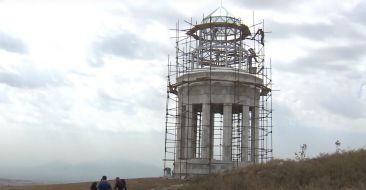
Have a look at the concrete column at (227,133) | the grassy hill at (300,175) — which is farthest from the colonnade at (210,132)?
the grassy hill at (300,175)

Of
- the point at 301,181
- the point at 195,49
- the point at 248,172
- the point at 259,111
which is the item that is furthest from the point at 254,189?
the point at 195,49

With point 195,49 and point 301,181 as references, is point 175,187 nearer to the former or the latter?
point 301,181

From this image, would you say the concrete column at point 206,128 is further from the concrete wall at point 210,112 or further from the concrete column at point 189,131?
the concrete column at point 189,131

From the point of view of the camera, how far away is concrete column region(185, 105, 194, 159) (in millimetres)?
43594

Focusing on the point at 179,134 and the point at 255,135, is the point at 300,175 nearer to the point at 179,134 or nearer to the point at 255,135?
the point at 255,135

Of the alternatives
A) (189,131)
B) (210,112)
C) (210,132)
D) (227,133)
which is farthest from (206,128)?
(189,131)

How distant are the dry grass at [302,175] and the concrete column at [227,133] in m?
8.84

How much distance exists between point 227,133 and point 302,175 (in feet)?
48.2

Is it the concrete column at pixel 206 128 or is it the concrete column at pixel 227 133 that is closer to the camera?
the concrete column at pixel 227 133

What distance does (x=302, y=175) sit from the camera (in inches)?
1091

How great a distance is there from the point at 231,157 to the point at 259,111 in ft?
17.4

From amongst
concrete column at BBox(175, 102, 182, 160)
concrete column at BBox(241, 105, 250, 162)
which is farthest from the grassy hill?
concrete column at BBox(175, 102, 182, 160)

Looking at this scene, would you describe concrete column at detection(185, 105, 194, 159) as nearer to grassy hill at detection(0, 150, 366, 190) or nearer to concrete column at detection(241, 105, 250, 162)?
concrete column at detection(241, 105, 250, 162)

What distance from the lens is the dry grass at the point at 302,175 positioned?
2534 centimetres
